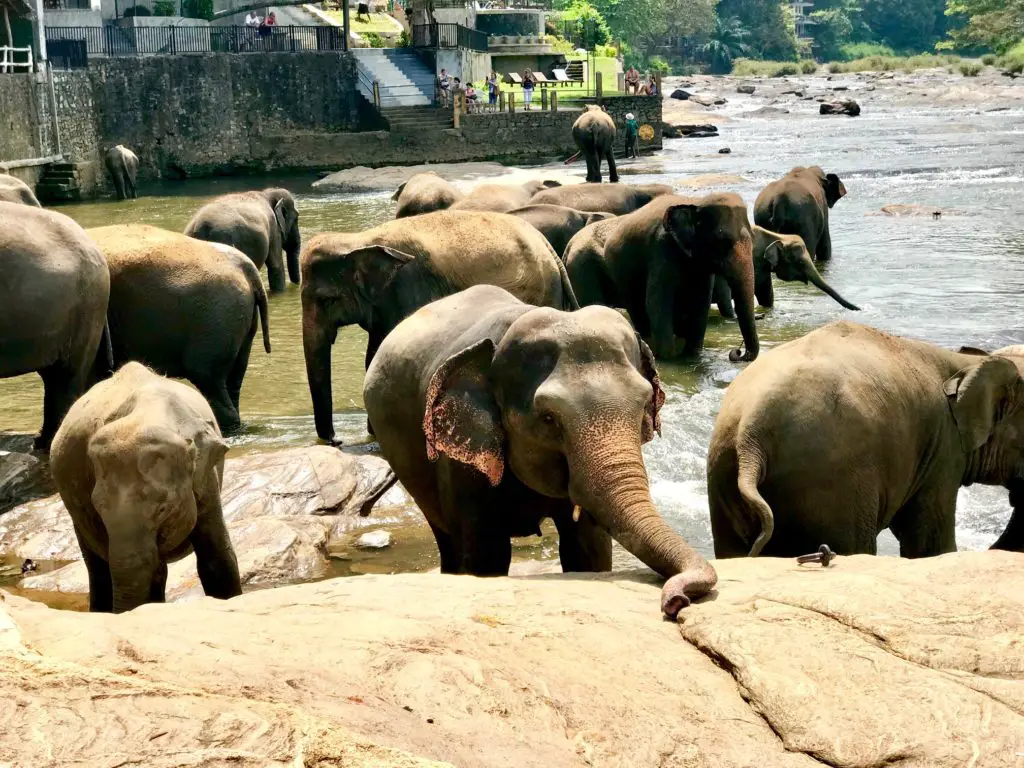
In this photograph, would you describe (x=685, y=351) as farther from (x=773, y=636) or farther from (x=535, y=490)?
(x=773, y=636)

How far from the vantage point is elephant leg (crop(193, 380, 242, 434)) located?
35.3 ft

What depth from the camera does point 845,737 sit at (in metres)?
3.79

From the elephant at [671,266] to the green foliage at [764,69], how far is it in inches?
3739

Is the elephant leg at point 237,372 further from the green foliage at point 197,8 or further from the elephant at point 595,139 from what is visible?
the green foliage at point 197,8

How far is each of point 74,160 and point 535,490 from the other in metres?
34.2

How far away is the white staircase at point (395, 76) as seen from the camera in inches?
1698

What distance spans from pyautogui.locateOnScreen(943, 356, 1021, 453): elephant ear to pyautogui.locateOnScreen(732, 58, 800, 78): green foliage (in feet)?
336

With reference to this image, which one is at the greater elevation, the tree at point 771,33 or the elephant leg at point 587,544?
the tree at point 771,33

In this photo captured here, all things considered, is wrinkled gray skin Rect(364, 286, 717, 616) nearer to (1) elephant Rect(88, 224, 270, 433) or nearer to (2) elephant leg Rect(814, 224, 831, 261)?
(1) elephant Rect(88, 224, 270, 433)

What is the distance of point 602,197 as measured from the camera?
54.6ft

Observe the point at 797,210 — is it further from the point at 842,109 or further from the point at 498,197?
the point at 842,109

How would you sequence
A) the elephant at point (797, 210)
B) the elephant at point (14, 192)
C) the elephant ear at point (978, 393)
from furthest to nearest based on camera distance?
the elephant at point (797, 210)
the elephant at point (14, 192)
the elephant ear at point (978, 393)

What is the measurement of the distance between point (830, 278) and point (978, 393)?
1302 cm

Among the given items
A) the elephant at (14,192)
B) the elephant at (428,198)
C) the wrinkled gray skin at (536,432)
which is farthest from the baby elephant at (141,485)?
the elephant at (428,198)
